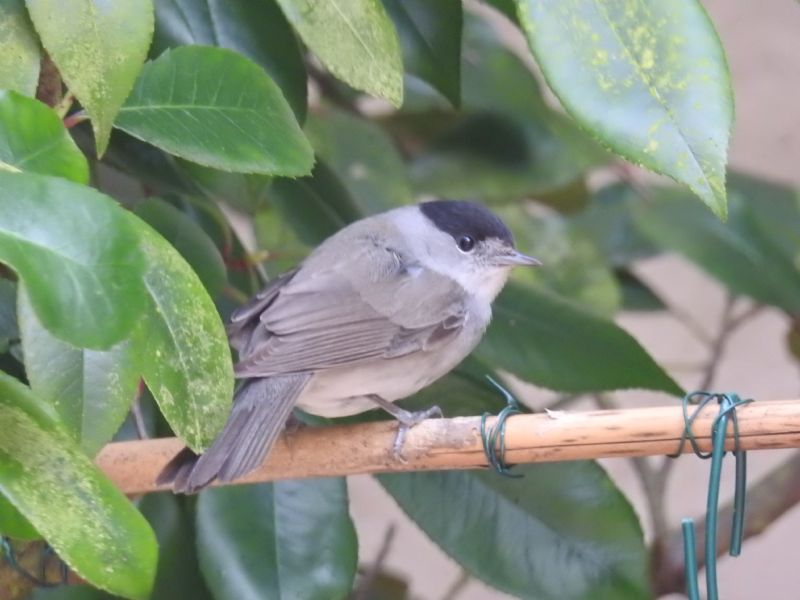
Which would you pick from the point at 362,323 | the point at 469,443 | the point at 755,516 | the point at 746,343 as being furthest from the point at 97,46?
the point at 746,343

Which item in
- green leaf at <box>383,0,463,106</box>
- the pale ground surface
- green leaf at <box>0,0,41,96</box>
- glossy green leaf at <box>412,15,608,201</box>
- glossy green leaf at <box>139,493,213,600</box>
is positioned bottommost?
the pale ground surface

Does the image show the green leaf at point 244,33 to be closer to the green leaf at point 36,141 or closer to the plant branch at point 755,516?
the green leaf at point 36,141

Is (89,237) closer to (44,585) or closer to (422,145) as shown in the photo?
(44,585)

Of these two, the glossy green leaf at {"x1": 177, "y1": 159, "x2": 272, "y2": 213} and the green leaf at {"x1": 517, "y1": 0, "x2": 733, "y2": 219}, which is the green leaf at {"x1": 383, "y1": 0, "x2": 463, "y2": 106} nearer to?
the glossy green leaf at {"x1": 177, "y1": 159, "x2": 272, "y2": 213}

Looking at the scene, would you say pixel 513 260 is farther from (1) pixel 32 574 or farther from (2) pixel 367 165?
(1) pixel 32 574

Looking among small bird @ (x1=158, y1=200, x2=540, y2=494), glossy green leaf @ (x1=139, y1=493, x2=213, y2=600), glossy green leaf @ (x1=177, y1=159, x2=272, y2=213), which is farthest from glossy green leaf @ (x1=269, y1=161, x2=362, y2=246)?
glossy green leaf @ (x1=139, y1=493, x2=213, y2=600)

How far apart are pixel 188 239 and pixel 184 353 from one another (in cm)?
38

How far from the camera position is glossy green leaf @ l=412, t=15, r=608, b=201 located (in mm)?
2145

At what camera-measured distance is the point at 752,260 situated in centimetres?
204

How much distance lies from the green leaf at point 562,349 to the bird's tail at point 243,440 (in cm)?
32

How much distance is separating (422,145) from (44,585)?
1.30m

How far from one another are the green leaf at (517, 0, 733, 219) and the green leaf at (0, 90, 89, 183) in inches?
15.1

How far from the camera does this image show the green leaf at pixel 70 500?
92cm

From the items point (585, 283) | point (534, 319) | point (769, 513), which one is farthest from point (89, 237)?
point (585, 283)
